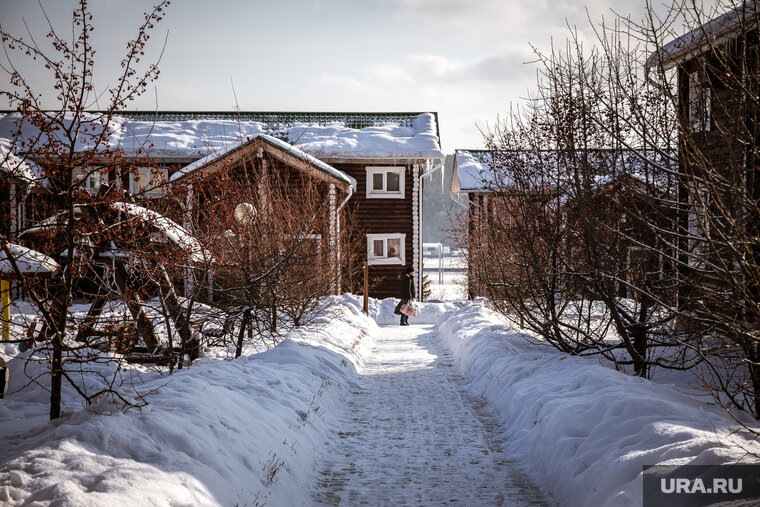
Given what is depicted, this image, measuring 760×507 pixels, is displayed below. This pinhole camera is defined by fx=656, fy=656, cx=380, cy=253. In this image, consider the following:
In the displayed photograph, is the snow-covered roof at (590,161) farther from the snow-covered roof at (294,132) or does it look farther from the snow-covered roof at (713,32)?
the snow-covered roof at (294,132)

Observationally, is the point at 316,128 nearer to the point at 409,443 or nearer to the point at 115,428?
the point at 409,443

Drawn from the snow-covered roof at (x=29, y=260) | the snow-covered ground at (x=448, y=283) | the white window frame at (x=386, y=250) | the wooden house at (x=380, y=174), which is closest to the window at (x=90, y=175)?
the snow-covered roof at (x=29, y=260)

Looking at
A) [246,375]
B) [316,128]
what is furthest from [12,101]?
[316,128]

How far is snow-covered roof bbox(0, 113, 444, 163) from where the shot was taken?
979 inches

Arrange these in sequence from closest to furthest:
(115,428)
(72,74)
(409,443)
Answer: (115,428) → (72,74) → (409,443)

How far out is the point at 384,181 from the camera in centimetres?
2562

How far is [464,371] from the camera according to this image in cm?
1176

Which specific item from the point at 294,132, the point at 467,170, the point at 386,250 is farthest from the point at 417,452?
the point at 467,170

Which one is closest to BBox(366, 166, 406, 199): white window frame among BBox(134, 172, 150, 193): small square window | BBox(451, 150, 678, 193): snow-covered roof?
BBox(134, 172, 150, 193): small square window

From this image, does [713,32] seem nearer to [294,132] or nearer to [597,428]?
[597,428]

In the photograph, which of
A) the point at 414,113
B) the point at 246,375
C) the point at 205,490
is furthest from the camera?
the point at 414,113

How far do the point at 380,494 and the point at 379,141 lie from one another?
69.3 ft

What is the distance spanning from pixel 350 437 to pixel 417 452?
1.00 m

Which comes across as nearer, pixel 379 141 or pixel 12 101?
pixel 12 101
